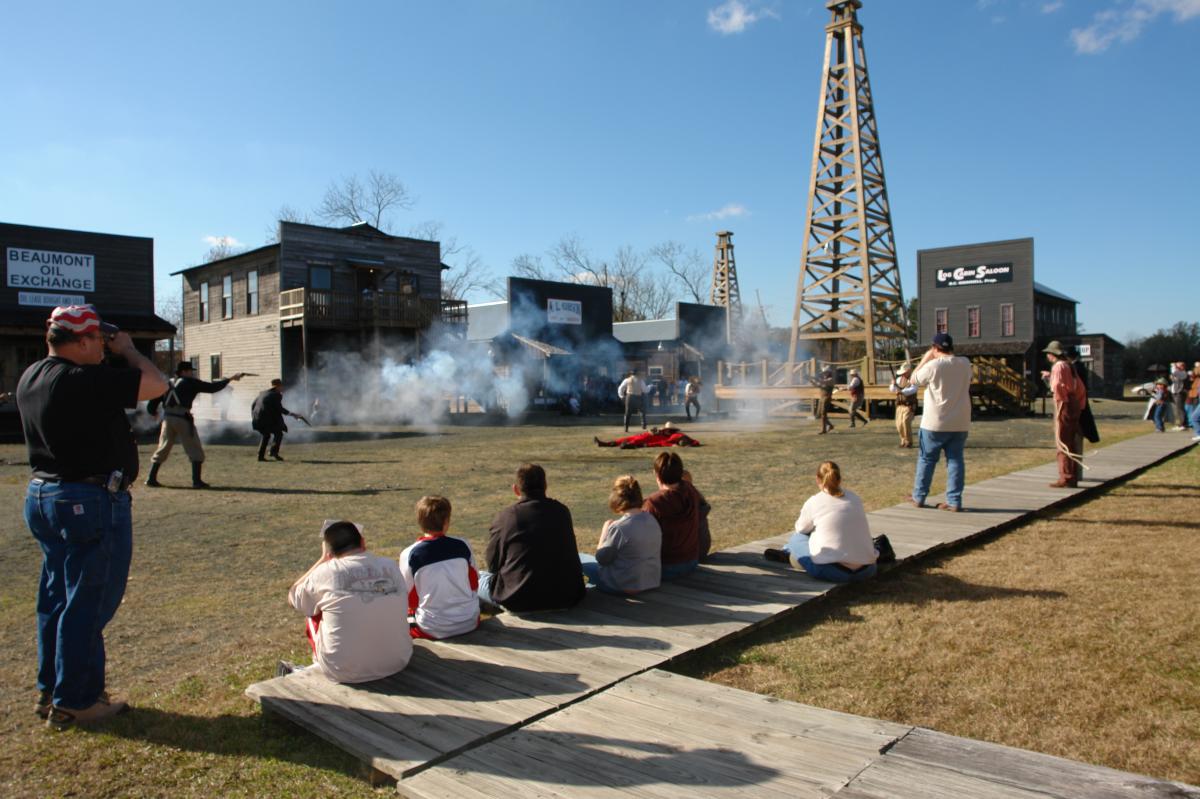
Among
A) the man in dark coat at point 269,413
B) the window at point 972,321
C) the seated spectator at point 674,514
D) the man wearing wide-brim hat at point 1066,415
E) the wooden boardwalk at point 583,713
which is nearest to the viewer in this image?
the wooden boardwalk at point 583,713

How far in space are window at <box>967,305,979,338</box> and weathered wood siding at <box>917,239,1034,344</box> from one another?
0.53 ft

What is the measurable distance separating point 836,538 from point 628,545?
1475 mm

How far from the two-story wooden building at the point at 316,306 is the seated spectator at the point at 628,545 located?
2346 centimetres

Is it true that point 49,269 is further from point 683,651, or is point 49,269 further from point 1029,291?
point 1029,291

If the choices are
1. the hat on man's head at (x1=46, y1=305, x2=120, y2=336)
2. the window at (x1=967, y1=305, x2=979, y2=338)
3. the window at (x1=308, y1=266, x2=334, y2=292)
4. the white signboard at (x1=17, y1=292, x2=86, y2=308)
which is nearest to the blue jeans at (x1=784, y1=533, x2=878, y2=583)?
the hat on man's head at (x1=46, y1=305, x2=120, y2=336)

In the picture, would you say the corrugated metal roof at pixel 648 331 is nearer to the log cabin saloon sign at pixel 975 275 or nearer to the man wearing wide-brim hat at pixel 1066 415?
the log cabin saloon sign at pixel 975 275

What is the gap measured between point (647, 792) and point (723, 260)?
58.2m

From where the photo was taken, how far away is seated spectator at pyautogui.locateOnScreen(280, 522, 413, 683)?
3.84 metres

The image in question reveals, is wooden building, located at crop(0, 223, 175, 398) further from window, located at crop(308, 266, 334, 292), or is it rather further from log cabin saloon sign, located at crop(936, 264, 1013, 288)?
log cabin saloon sign, located at crop(936, 264, 1013, 288)

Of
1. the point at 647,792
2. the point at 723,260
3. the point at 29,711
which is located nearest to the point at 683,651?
the point at 647,792

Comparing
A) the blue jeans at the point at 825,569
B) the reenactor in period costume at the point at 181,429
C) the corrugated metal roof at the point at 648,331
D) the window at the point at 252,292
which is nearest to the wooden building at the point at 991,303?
the corrugated metal roof at the point at 648,331

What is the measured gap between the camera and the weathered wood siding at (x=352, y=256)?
28625 mm

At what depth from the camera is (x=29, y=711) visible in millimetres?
3885

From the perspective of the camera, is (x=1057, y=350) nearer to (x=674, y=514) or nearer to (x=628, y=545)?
(x=674, y=514)
